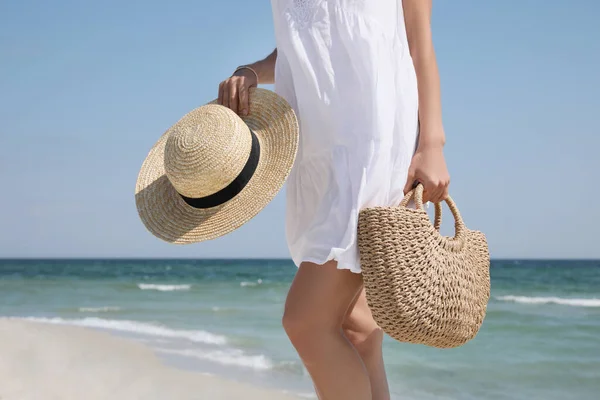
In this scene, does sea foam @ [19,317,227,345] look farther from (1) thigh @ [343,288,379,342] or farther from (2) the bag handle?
(2) the bag handle

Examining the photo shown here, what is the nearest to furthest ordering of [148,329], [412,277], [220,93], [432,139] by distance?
[412,277], [432,139], [220,93], [148,329]

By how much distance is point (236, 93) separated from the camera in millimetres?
1878

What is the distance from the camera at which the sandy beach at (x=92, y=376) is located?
430cm

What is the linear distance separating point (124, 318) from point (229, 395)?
6121mm

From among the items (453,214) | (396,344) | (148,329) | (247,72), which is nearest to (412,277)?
(453,214)

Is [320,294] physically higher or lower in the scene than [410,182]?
lower

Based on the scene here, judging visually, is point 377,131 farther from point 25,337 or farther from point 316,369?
point 25,337

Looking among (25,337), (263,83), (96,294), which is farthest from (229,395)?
(96,294)

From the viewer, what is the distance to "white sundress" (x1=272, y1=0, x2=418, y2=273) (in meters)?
1.63

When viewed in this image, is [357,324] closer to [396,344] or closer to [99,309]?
[396,344]

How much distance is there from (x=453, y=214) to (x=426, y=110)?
1.00 feet

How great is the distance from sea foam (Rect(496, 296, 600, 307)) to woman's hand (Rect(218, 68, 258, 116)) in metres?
13.2

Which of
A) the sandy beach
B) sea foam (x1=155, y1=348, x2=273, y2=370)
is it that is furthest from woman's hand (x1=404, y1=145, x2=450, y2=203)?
sea foam (x1=155, y1=348, x2=273, y2=370)

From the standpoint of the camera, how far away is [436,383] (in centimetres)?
527
